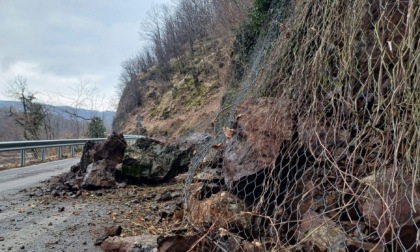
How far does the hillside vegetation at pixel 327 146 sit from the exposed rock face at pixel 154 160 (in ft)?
8.71

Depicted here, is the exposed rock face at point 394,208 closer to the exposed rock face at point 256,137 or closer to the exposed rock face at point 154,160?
the exposed rock face at point 256,137

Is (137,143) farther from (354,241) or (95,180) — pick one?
(354,241)

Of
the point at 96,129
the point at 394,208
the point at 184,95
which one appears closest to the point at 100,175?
the point at 394,208

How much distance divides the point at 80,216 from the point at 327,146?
3136 mm

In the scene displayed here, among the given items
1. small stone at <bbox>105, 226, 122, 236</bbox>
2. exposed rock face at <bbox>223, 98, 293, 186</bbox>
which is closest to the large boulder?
small stone at <bbox>105, 226, 122, 236</bbox>

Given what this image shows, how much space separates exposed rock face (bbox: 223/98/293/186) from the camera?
287 centimetres

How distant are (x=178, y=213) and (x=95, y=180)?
10.0ft

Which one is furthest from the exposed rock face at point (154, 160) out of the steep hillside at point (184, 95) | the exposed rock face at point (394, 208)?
the steep hillside at point (184, 95)

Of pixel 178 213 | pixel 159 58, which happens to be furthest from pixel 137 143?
pixel 159 58

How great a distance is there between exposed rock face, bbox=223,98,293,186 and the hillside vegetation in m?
0.01

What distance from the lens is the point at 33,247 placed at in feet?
10.4

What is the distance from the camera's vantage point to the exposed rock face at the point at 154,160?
6.41m

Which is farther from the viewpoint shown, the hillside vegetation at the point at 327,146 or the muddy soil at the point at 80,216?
the muddy soil at the point at 80,216

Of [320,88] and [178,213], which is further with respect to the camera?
[178,213]
